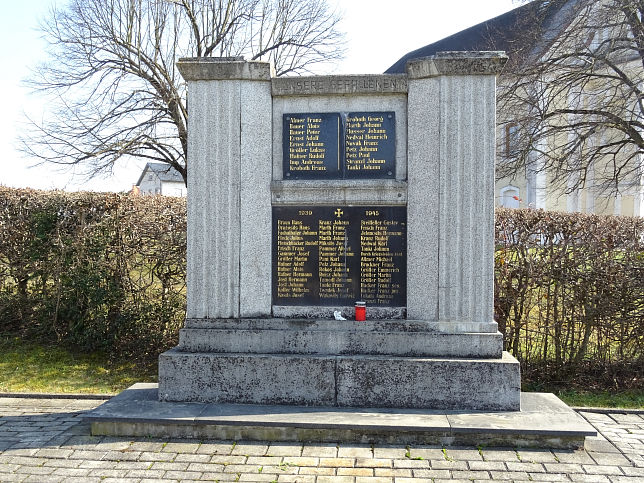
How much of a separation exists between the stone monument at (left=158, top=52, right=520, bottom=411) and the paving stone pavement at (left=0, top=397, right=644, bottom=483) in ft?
2.25

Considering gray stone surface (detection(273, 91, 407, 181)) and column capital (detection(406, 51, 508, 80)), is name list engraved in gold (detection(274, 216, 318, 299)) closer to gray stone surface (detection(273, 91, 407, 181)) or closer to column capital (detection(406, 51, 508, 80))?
gray stone surface (detection(273, 91, 407, 181))

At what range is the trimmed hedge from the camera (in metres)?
7.25

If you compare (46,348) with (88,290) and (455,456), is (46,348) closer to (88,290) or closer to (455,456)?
(88,290)

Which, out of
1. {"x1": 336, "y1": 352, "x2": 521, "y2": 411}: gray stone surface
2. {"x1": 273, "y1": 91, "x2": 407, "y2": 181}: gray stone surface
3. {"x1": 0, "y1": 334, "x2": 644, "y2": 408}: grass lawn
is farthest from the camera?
{"x1": 0, "y1": 334, "x2": 644, "y2": 408}: grass lawn

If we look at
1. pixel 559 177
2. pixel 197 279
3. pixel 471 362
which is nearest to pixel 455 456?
pixel 471 362

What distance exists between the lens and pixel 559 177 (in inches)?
608

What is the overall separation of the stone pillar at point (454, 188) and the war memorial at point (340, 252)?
14mm

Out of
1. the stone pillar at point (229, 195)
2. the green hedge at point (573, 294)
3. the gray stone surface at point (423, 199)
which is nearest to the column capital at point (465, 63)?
the gray stone surface at point (423, 199)

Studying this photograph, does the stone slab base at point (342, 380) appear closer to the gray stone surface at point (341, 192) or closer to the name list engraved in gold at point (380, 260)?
the name list engraved in gold at point (380, 260)

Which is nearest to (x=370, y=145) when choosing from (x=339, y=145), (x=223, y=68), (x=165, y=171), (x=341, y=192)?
(x=339, y=145)

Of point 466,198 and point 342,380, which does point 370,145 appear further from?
point 342,380

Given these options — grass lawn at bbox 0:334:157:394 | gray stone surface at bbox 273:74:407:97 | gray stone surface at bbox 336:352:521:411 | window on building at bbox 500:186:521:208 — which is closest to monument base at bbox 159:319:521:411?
gray stone surface at bbox 336:352:521:411

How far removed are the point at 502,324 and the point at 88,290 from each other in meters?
6.16

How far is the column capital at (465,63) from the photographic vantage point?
528 cm
